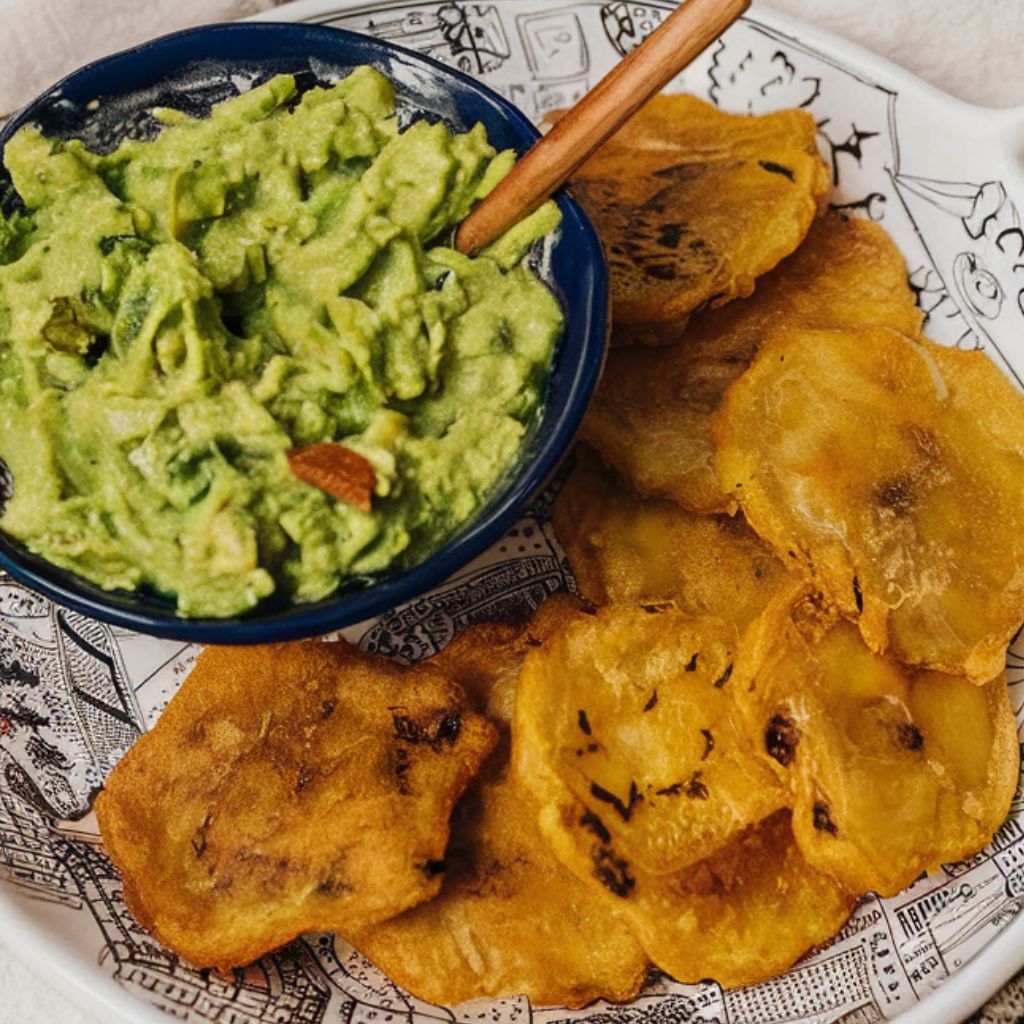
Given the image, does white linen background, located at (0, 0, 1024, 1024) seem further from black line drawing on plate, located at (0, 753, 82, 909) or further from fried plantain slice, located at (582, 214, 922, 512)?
black line drawing on plate, located at (0, 753, 82, 909)

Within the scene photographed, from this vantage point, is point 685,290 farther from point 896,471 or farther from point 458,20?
point 458,20

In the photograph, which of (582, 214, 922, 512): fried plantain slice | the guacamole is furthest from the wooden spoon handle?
(582, 214, 922, 512): fried plantain slice

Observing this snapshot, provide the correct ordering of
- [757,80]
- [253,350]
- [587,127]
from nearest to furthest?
[253,350]
[587,127]
[757,80]

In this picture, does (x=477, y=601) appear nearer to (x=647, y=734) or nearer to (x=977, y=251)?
(x=647, y=734)

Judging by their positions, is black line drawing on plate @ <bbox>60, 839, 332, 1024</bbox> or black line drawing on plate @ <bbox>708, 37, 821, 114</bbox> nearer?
black line drawing on plate @ <bbox>60, 839, 332, 1024</bbox>

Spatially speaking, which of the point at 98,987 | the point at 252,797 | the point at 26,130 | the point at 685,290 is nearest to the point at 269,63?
the point at 26,130

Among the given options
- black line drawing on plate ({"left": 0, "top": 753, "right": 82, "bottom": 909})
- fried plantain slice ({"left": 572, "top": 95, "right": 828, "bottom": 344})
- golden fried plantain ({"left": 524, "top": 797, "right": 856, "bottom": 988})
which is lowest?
golden fried plantain ({"left": 524, "top": 797, "right": 856, "bottom": 988})

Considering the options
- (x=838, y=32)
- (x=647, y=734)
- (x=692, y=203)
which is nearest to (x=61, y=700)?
(x=647, y=734)
